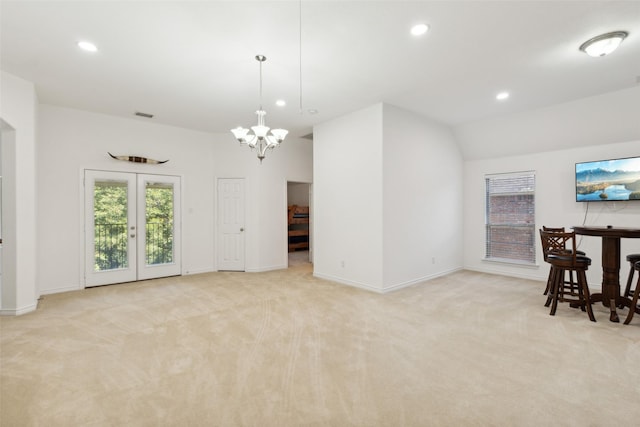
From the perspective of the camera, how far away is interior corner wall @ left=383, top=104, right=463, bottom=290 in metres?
4.77

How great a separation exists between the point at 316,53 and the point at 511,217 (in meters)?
5.15

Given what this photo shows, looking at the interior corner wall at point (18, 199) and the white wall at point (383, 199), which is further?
the white wall at point (383, 199)

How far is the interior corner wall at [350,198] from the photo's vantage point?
473 centimetres

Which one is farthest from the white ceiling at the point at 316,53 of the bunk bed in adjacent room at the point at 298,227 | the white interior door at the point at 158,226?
the bunk bed in adjacent room at the point at 298,227

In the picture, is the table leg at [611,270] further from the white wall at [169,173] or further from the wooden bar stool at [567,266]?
the white wall at [169,173]

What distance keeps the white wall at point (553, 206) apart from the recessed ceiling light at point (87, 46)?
6.68m

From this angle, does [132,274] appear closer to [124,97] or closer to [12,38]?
[124,97]

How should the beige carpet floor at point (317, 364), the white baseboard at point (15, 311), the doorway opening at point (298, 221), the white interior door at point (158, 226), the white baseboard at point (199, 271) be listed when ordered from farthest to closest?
the doorway opening at point (298, 221)
the white baseboard at point (199, 271)
the white interior door at point (158, 226)
the white baseboard at point (15, 311)
the beige carpet floor at point (317, 364)

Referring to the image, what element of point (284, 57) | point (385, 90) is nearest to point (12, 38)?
point (284, 57)

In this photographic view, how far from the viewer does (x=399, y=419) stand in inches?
72.5

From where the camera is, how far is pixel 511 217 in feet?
19.4

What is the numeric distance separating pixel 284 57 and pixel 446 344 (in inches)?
139

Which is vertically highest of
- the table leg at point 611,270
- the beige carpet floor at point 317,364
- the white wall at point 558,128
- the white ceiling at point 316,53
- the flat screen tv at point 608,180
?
the white ceiling at point 316,53

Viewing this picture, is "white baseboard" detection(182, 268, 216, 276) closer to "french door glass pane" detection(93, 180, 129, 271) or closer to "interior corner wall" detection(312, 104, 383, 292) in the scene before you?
"french door glass pane" detection(93, 180, 129, 271)
